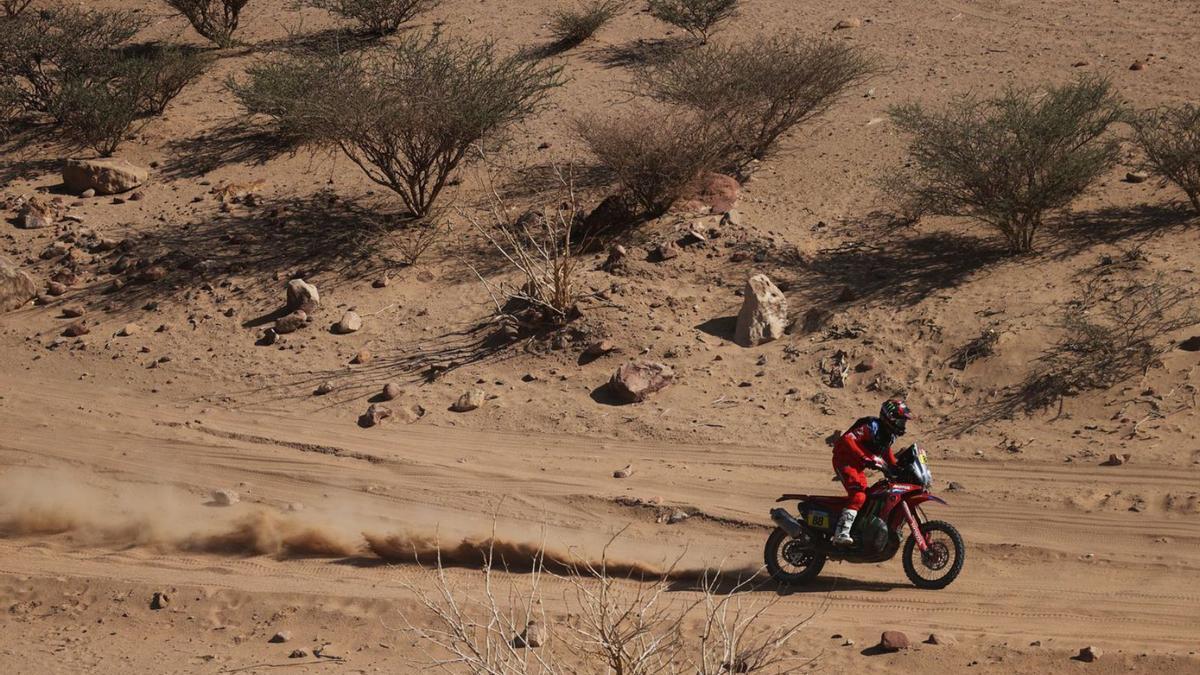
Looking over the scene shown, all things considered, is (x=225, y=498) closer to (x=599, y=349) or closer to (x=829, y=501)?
(x=599, y=349)

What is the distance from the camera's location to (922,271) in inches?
539

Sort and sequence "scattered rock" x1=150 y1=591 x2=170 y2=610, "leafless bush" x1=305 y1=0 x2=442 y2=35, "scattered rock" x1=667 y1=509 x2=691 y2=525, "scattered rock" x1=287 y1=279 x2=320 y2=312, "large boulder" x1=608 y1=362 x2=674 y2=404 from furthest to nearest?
"leafless bush" x1=305 y1=0 x2=442 y2=35 → "scattered rock" x1=287 y1=279 x2=320 y2=312 → "large boulder" x1=608 y1=362 x2=674 y2=404 → "scattered rock" x1=667 y1=509 x2=691 y2=525 → "scattered rock" x1=150 y1=591 x2=170 y2=610

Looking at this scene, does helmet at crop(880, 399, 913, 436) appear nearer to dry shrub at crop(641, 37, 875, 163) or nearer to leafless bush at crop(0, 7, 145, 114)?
dry shrub at crop(641, 37, 875, 163)

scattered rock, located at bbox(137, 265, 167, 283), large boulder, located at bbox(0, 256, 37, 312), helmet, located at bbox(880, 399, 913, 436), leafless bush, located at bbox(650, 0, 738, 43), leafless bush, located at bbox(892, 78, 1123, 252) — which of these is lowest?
large boulder, located at bbox(0, 256, 37, 312)

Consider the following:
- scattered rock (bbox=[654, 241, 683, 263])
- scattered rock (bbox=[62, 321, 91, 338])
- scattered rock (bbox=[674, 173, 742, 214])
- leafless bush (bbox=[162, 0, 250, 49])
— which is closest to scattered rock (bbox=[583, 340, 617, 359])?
scattered rock (bbox=[654, 241, 683, 263])

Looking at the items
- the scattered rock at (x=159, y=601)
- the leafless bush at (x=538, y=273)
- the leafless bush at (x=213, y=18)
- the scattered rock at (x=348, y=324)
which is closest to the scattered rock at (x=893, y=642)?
the scattered rock at (x=159, y=601)

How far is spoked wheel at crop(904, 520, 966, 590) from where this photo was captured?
28.9 ft

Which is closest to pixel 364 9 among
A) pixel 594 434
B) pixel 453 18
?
pixel 453 18

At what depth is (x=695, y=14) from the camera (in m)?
21.0

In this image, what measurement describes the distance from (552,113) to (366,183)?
127 inches

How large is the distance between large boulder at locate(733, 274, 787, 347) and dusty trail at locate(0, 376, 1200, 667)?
1870 millimetres

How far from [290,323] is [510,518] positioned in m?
4.79

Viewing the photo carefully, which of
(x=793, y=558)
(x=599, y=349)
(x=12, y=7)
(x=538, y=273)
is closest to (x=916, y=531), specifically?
(x=793, y=558)

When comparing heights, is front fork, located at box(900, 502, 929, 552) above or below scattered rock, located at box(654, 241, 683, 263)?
below
